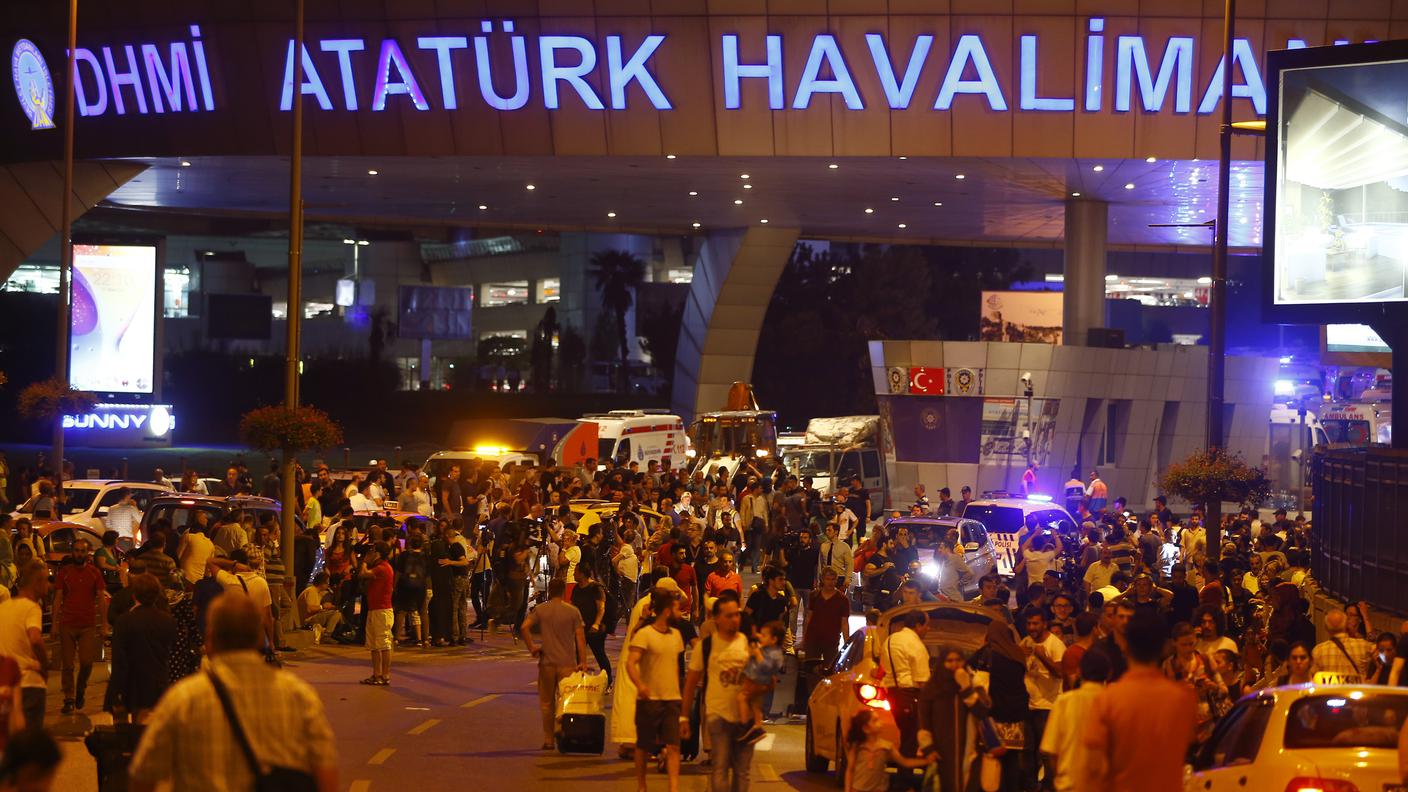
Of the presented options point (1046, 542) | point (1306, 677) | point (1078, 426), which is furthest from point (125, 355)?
point (1306, 677)

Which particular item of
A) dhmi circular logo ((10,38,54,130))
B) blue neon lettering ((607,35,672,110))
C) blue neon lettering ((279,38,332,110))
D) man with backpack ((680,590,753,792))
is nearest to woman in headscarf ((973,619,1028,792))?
man with backpack ((680,590,753,792))

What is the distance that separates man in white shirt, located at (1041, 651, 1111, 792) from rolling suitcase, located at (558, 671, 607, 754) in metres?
5.73

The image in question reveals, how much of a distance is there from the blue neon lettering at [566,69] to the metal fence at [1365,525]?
67.1 feet

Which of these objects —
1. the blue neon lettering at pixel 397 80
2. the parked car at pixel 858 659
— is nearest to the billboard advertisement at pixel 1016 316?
the blue neon lettering at pixel 397 80

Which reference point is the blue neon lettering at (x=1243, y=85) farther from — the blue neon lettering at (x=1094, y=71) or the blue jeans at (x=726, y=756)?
the blue jeans at (x=726, y=756)

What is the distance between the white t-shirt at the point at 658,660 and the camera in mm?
12375

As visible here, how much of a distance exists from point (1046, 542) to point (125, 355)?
1224 inches

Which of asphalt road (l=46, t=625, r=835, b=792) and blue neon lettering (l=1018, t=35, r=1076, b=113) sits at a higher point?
blue neon lettering (l=1018, t=35, r=1076, b=113)

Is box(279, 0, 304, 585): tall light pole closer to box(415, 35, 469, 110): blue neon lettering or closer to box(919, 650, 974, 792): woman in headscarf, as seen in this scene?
box(919, 650, 974, 792): woman in headscarf

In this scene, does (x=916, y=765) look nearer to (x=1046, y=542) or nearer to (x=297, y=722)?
(x=297, y=722)

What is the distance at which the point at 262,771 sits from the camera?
20.6 ft

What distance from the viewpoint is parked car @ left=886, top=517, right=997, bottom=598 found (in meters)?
25.7

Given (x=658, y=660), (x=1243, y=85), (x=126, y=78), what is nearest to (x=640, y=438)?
(x=126, y=78)

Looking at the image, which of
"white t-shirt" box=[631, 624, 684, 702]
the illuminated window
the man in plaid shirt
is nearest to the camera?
the man in plaid shirt
